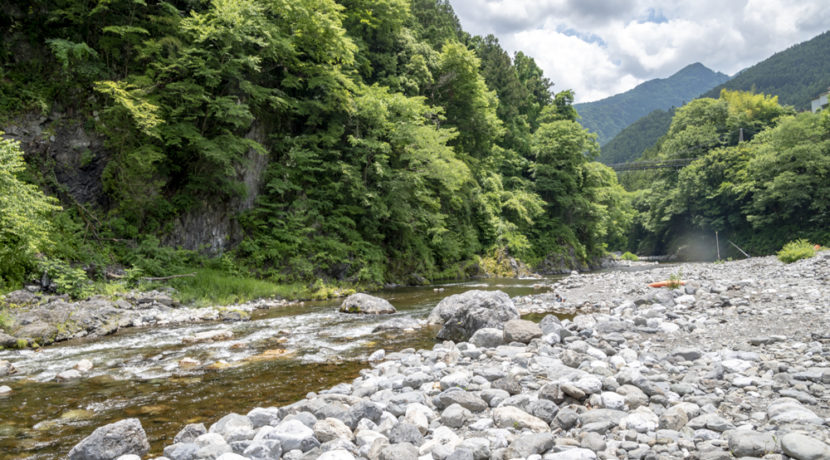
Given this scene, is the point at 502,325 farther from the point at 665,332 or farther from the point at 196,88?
the point at 196,88

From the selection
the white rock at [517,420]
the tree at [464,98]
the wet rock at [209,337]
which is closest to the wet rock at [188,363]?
the wet rock at [209,337]

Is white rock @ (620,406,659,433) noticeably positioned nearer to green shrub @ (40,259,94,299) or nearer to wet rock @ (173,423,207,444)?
wet rock @ (173,423,207,444)

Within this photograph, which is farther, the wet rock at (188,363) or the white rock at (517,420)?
the wet rock at (188,363)

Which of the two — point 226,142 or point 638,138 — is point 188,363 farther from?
point 638,138

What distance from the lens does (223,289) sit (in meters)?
12.2

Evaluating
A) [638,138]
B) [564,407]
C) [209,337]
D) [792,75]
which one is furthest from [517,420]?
[638,138]

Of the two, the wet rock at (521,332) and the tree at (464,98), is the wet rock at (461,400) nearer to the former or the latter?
the wet rock at (521,332)

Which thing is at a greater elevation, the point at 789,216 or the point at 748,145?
the point at 748,145

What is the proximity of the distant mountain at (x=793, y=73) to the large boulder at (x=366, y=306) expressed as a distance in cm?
11101

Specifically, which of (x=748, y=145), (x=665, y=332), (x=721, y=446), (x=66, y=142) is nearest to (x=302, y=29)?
(x=66, y=142)

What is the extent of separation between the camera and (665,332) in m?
6.81

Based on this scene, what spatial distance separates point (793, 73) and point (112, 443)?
141522mm

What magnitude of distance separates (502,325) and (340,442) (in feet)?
15.5

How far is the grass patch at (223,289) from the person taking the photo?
37.3 feet
